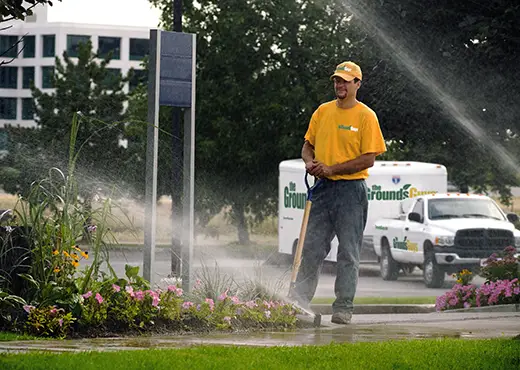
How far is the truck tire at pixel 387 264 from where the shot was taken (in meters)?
27.9

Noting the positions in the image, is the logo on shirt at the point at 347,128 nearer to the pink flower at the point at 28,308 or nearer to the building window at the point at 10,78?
the pink flower at the point at 28,308

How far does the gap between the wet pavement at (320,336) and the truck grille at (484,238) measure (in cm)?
1345

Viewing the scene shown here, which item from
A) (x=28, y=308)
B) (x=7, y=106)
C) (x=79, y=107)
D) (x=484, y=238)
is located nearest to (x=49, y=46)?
(x=7, y=106)

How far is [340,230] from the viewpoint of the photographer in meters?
9.95

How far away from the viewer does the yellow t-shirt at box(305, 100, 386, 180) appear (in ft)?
32.2

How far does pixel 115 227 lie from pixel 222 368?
156 inches

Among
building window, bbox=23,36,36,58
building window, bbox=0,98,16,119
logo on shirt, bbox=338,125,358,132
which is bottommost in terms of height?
logo on shirt, bbox=338,125,358,132

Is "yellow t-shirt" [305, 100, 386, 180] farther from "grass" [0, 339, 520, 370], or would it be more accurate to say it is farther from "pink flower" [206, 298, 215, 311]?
"grass" [0, 339, 520, 370]

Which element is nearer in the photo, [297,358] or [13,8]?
[297,358]

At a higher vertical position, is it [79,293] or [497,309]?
[79,293]

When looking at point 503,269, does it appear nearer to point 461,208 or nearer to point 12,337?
point 12,337

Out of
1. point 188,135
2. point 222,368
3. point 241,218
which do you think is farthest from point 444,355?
point 241,218

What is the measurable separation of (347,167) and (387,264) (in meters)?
18.7

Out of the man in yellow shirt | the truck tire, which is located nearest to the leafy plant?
the man in yellow shirt
